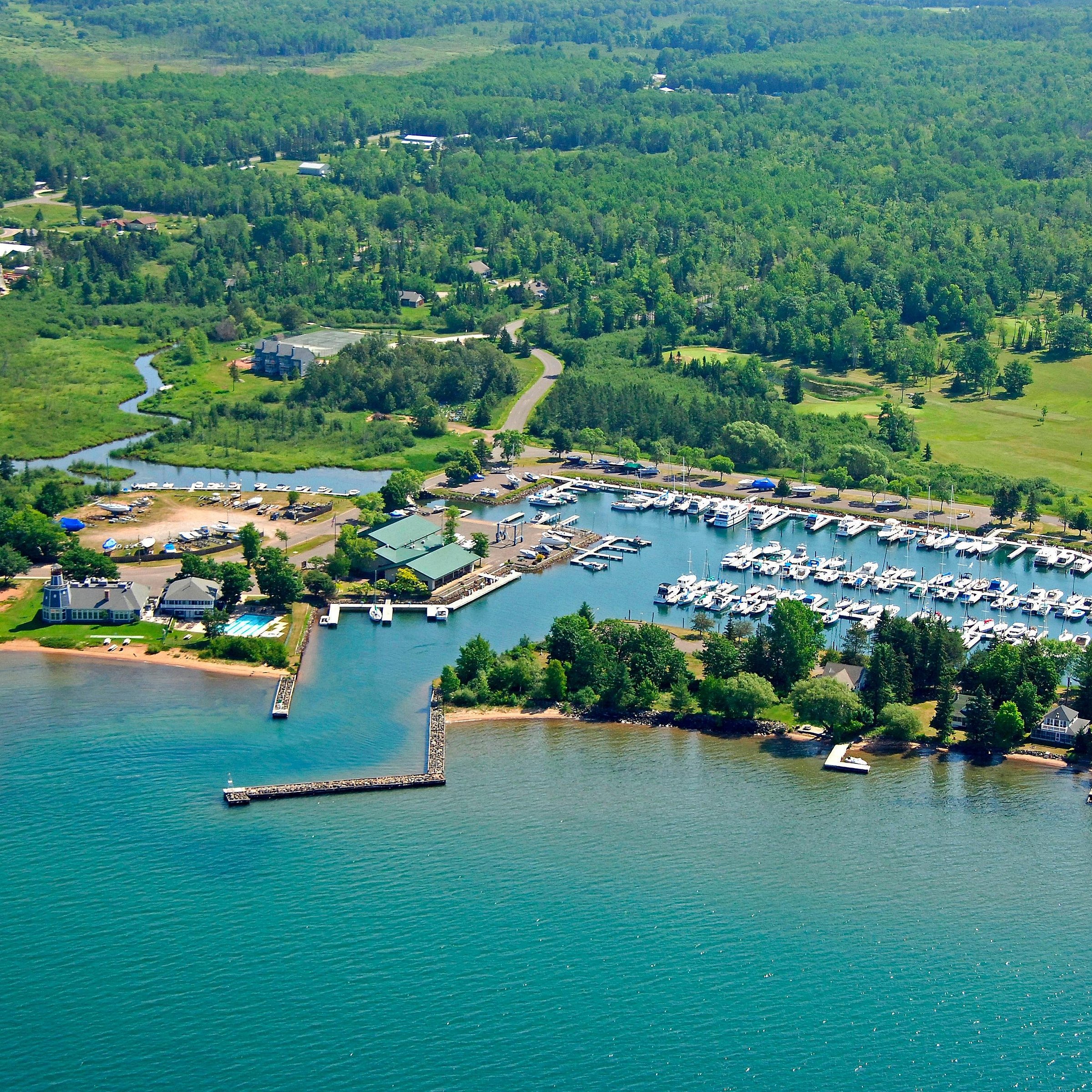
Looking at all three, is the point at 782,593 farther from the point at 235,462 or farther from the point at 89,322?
the point at 89,322

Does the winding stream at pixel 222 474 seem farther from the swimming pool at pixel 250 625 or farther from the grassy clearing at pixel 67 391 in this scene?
the swimming pool at pixel 250 625

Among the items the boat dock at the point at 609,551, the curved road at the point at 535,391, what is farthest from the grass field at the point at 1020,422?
the boat dock at the point at 609,551

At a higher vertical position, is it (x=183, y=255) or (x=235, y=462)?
(x=183, y=255)

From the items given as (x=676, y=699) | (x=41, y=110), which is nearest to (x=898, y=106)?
(x=41, y=110)

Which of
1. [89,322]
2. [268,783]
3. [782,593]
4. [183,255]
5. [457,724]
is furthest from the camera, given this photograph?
[183,255]

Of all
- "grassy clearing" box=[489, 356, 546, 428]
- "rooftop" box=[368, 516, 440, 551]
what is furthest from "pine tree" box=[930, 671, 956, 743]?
"grassy clearing" box=[489, 356, 546, 428]
